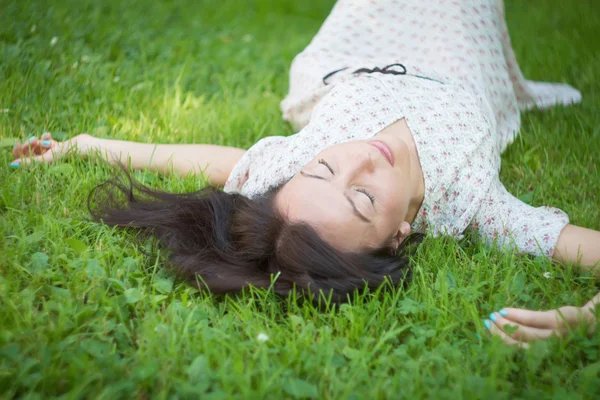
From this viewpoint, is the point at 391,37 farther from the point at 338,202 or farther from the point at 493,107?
the point at 338,202

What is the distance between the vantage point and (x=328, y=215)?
8.09ft

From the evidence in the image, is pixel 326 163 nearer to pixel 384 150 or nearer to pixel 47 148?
pixel 384 150

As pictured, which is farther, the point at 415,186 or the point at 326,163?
the point at 415,186

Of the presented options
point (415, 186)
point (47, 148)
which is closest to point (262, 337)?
point (415, 186)

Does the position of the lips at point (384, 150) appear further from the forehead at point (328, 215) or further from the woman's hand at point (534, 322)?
the woman's hand at point (534, 322)

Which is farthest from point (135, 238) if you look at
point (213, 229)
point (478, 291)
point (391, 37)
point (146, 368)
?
point (391, 37)


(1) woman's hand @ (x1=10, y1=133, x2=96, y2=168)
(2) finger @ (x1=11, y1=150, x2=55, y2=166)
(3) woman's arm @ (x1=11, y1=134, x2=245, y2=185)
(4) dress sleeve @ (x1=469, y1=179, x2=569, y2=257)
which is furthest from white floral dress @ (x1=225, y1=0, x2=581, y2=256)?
(2) finger @ (x1=11, y1=150, x2=55, y2=166)

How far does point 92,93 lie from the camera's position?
13.6ft

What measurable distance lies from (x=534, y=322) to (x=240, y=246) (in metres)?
1.30

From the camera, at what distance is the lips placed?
2.67m

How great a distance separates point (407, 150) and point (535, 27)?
435cm

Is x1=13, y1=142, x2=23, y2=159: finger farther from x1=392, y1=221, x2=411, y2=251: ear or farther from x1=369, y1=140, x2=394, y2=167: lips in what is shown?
x1=392, y1=221, x2=411, y2=251: ear

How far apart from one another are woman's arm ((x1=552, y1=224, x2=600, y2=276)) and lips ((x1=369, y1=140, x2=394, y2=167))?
0.88m

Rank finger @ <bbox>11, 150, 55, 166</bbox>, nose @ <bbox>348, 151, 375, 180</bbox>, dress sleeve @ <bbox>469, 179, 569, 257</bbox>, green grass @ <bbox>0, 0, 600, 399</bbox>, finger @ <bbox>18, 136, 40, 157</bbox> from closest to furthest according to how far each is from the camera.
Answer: green grass @ <bbox>0, 0, 600, 399</bbox> → nose @ <bbox>348, 151, 375, 180</bbox> → dress sleeve @ <bbox>469, 179, 569, 257</bbox> → finger @ <bbox>11, 150, 55, 166</bbox> → finger @ <bbox>18, 136, 40, 157</bbox>
